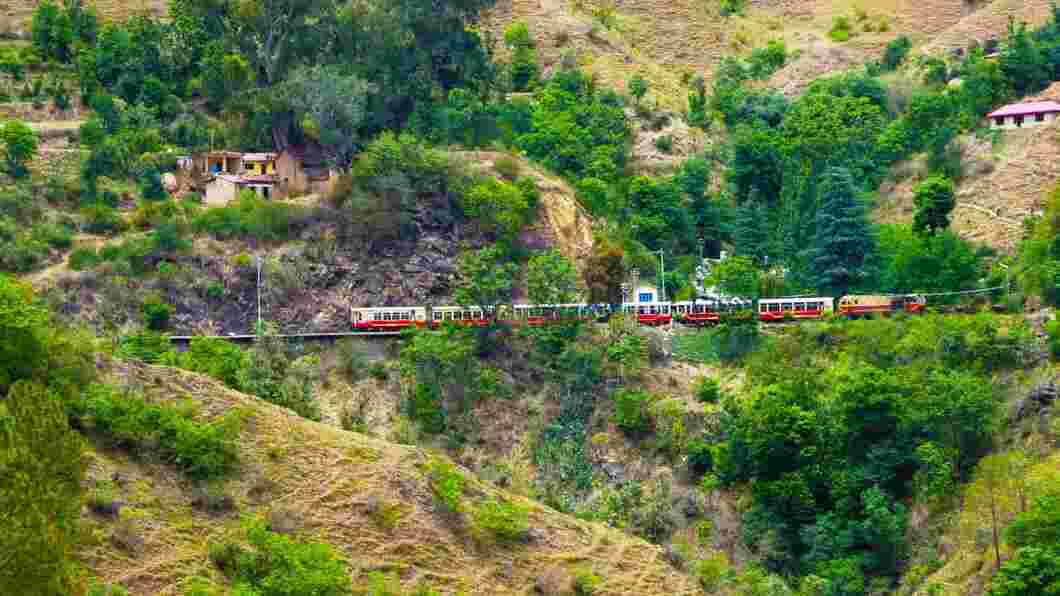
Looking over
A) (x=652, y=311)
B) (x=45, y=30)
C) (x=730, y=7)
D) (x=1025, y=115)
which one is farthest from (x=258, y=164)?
(x=730, y=7)

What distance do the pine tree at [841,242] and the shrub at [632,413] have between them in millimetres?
9348

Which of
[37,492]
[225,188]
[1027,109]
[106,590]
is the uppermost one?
[1027,109]

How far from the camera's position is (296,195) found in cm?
8619

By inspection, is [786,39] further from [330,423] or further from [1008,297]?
[330,423]

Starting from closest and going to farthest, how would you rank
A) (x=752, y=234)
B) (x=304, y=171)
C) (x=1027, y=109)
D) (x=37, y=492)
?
(x=37, y=492) < (x=752, y=234) < (x=304, y=171) < (x=1027, y=109)

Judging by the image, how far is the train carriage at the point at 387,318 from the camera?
8000cm

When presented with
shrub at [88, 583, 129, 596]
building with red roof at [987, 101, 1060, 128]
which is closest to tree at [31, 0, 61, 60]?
building with red roof at [987, 101, 1060, 128]

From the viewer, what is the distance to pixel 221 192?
85125 mm

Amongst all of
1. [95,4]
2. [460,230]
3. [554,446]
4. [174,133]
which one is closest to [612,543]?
[554,446]

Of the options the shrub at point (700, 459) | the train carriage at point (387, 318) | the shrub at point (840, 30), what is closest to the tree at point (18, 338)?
the train carriage at point (387, 318)

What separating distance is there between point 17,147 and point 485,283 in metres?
17.3

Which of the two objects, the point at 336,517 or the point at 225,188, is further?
the point at 225,188

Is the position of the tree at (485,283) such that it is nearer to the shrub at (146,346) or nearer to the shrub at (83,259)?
the shrub at (146,346)

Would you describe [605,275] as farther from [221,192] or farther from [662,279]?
[221,192]
